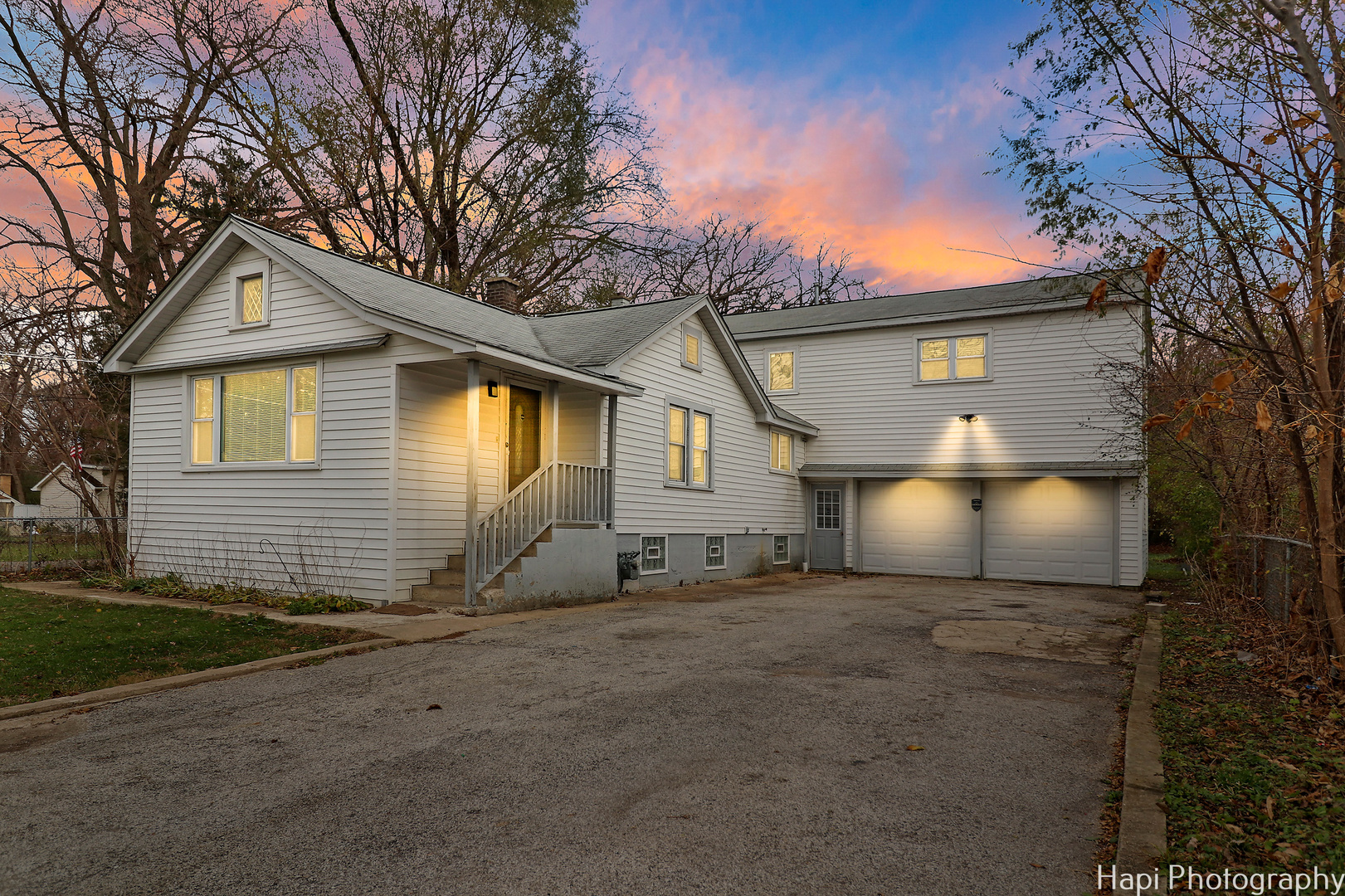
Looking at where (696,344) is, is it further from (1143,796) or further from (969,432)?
(1143,796)

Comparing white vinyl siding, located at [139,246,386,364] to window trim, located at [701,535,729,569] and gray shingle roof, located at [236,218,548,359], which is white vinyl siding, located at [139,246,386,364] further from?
window trim, located at [701,535,729,569]

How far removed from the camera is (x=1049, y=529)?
18109 mm

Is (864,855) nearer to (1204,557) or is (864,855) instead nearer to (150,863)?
(150,863)

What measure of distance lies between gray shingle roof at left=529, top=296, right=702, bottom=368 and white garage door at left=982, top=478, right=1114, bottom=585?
8733mm

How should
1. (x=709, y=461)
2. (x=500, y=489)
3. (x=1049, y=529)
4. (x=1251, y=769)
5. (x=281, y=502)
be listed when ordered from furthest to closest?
(x=1049, y=529), (x=709, y=461), (x=500, y=489), (x=281, y=502), (x=1251, y=769)

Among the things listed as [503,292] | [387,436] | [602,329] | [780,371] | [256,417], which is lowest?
[387,436]

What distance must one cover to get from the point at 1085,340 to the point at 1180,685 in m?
12.7

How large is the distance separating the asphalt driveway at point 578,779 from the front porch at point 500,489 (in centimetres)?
317

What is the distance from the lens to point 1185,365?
10.1 m

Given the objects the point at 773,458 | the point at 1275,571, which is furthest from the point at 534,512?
the point at 773,458

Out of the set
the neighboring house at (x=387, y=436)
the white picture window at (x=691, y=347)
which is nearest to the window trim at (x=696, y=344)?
the white picture window at (x=691, y=347)

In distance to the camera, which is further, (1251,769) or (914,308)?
(914,308)

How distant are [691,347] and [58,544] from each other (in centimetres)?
1357

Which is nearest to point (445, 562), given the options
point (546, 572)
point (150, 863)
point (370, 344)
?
point (546, 572)
